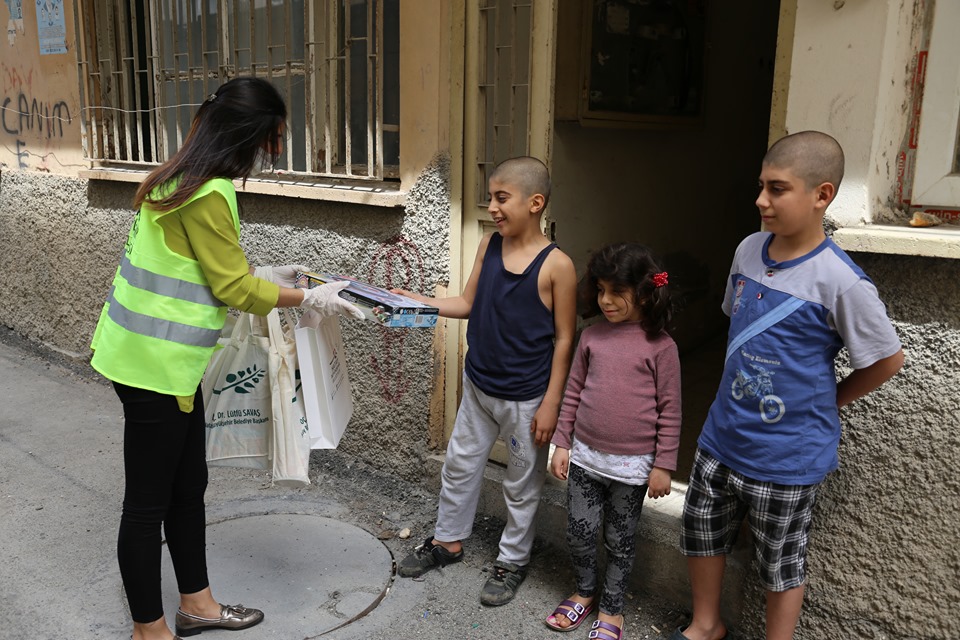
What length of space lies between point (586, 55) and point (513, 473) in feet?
6.53

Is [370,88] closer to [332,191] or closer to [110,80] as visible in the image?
[332,191]

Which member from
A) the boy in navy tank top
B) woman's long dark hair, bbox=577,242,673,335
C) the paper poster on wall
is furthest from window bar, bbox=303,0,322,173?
the paper poster on wall

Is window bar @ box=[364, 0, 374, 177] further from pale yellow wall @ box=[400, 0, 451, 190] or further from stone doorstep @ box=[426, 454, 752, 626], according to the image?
stone doorstep @ box=[426, 454, 752, 626]

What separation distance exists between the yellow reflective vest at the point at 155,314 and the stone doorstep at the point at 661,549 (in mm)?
1560

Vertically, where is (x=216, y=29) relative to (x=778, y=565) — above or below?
above

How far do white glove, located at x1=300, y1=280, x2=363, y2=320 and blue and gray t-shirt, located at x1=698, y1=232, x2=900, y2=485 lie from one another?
1.18 m

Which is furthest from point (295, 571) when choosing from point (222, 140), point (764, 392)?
point (764, 392)

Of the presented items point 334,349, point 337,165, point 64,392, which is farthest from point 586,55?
point 64,392

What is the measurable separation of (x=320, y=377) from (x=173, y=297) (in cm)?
60

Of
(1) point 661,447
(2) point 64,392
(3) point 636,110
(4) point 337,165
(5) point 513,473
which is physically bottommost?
(2) point 64,392

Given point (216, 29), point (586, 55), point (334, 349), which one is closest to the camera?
point (334, 349)

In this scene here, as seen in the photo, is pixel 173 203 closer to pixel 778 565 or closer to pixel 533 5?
pixel 533 5

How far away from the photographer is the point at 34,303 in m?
6.40

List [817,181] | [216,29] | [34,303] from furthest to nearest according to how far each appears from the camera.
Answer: [34,303] → [216,29] → [817,181]
